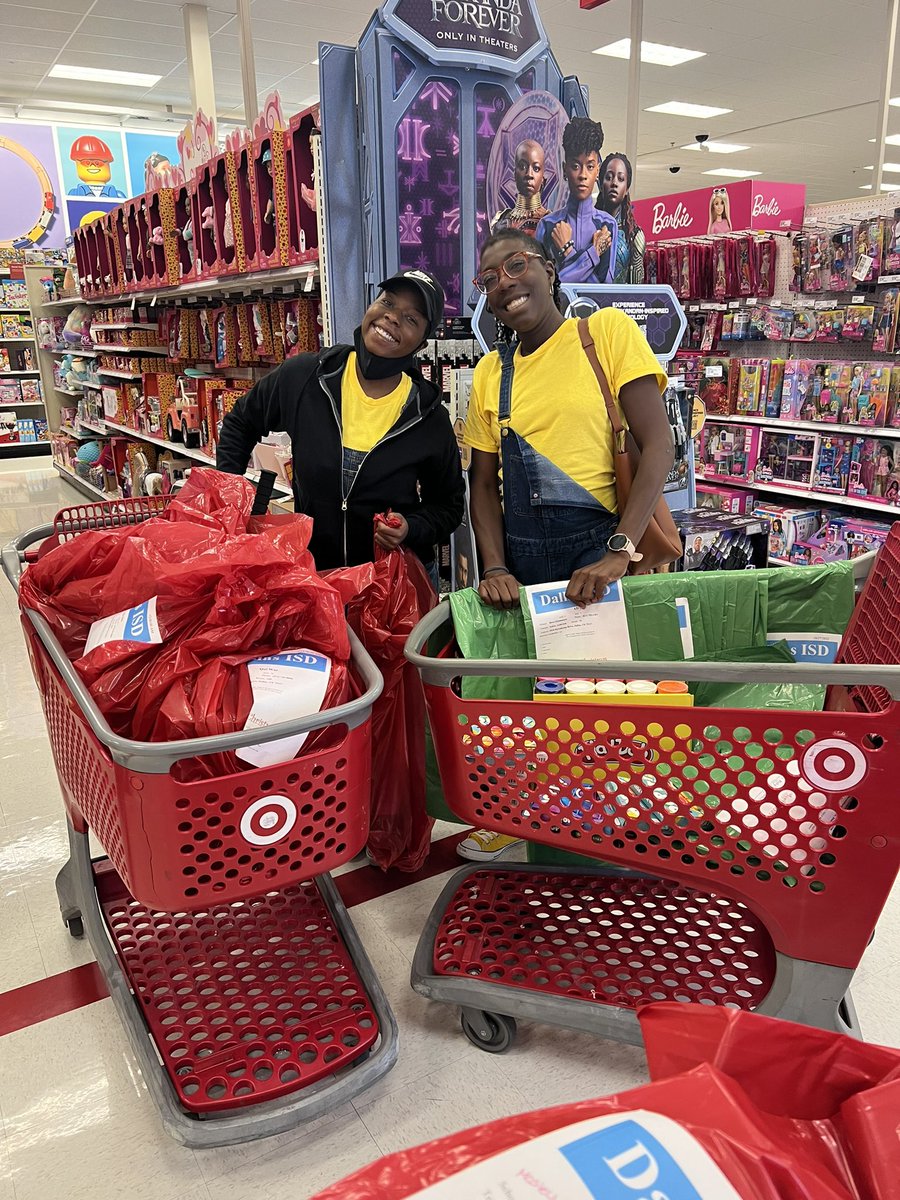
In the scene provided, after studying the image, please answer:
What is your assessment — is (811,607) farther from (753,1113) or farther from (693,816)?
(753,1113)

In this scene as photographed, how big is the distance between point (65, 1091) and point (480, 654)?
1.20 metres

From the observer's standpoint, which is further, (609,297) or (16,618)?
(16,618)

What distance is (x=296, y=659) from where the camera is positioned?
1.42m

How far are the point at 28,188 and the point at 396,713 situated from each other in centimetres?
1386

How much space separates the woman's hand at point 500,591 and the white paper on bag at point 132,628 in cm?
69

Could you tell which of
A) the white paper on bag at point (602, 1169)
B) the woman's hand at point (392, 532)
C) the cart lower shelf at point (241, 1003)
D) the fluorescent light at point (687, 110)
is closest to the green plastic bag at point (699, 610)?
the woman's hand at point (392, 532)

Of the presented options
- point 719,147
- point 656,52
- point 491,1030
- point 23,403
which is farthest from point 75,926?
point 719,147

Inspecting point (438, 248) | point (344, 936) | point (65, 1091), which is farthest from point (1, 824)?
point (438, 248)

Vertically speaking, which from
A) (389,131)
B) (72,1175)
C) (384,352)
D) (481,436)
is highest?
(389,131)

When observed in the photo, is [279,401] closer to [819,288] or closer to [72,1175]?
[72,1175]

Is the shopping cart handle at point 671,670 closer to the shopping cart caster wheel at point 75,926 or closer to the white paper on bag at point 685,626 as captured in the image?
the white paper on bag at point 685,626

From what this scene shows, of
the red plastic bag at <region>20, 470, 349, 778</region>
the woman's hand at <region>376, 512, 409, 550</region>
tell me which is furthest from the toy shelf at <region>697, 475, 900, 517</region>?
the red plastic bag at <region>20, 470, 349, 778</region>

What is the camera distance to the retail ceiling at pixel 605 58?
8789mm

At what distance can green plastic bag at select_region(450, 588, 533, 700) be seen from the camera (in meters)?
1.83
